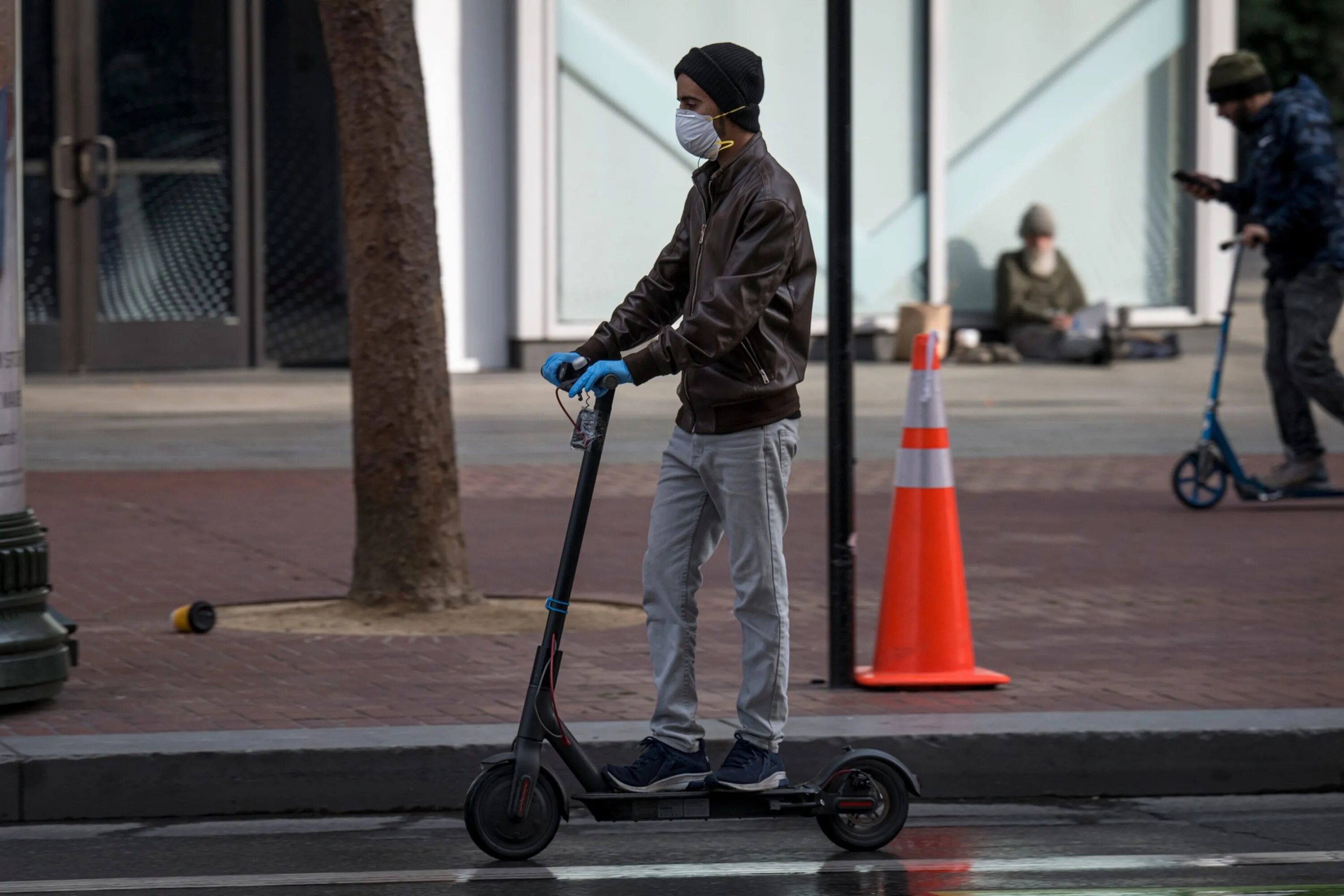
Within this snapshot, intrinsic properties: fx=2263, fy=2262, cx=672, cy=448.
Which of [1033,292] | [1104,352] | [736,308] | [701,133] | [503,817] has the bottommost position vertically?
[503,817]

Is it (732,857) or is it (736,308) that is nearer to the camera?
(736,308)

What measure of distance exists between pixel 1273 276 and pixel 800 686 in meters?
4.79

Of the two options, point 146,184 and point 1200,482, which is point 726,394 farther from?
point 146,184

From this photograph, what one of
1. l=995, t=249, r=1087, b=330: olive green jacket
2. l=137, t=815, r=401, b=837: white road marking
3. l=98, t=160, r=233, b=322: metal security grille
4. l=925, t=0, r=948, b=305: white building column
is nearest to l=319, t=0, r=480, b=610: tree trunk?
l=137, t=815, r=401, b=837: white road marking

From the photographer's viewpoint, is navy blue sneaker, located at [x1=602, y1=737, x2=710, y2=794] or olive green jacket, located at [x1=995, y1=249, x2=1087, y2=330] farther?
olive green jacket, located at [x1=995, y1=249, x2=1087, y2=330]

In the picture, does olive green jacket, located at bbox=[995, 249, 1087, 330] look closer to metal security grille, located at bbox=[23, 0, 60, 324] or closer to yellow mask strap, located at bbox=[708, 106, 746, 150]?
metal security grille, located at bbox=[23, 0, 60, 324]

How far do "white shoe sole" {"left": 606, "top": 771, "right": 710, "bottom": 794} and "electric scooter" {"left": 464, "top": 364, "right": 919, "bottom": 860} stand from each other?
19 mm

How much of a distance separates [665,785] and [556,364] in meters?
0.98

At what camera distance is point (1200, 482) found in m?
10.4

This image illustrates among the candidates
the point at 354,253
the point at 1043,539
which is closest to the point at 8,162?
the point at 354,253

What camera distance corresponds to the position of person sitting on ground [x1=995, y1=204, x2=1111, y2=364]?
60.0 feet

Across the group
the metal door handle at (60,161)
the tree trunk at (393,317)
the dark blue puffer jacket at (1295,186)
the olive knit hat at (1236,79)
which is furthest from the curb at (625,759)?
the metal door handle at (60,161)

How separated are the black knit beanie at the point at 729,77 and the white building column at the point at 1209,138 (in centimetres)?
1468

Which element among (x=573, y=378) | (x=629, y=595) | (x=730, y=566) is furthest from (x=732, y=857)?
(x=629, y=595)
